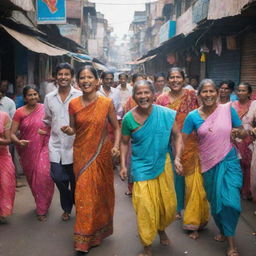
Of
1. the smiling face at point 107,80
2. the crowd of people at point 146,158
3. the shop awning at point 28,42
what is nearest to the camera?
the crowd of people at point 146,158

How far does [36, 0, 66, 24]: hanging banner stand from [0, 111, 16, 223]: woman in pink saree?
7.85 m

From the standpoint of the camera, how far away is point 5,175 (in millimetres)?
4465

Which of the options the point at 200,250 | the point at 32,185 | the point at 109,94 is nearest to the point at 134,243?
the point at 200,250

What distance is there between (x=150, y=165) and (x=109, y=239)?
108cm

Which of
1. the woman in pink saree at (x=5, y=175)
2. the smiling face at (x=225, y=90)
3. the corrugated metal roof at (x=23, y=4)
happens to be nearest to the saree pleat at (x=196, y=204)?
the woman in pink saree at (x=5, y=175)

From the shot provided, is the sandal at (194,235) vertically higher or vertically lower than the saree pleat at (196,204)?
lower

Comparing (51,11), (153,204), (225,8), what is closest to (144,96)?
(153,204)

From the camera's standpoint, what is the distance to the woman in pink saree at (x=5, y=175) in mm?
4391

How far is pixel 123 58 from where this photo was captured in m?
130

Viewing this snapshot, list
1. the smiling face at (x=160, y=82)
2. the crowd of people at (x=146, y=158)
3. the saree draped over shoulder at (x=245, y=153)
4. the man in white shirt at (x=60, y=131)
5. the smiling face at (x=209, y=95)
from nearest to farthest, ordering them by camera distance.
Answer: the crowd of people at (x=146, y=158) < the smiling face at (x=209, y=95) < the man in white shirt at (x=60, y=131) < the saree draped over shoulder at (x=245, y=153) < the smiling face at (x=160, y=82)

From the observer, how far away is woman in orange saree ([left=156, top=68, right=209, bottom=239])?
3.97 metres

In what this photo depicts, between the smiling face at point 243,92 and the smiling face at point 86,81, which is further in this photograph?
the smiling face at point 243,92

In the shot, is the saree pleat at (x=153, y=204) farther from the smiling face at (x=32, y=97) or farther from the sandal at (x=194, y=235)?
the smiling face at (x=32, y=97)

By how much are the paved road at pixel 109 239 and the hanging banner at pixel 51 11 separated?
8208 millimetres
